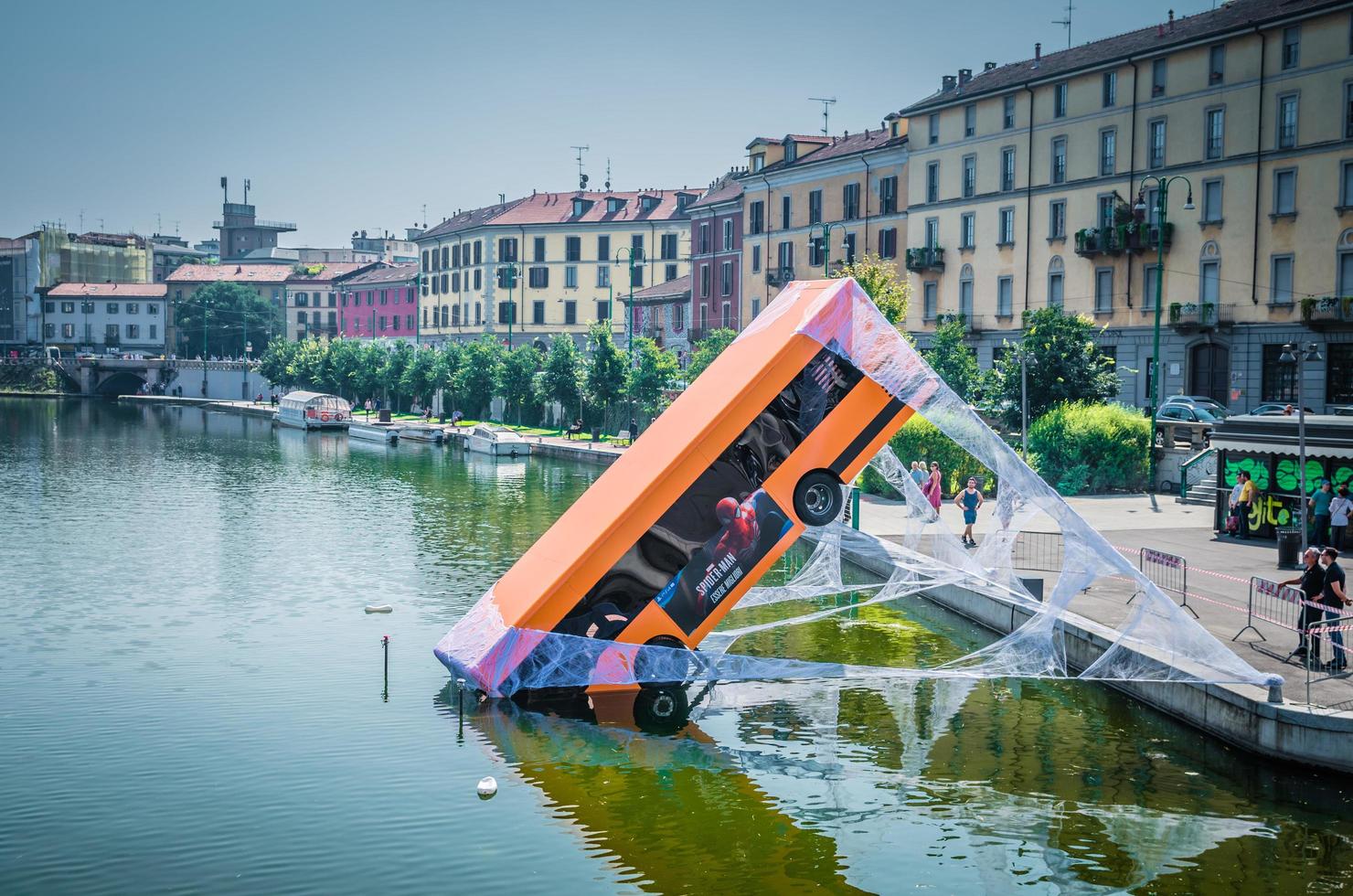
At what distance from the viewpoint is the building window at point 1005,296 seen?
66.5 metres

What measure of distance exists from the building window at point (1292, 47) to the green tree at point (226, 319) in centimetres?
12865

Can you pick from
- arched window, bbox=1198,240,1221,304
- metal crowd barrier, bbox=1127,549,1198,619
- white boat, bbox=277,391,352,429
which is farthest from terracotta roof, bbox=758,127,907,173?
metal crowd barrier, bbox=1127,549,1198,619

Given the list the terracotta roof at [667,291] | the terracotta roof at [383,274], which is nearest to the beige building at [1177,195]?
the terracotta roof at [667,291]

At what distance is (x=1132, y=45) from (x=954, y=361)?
16.9m

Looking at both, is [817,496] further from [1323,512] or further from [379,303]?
[379,303]

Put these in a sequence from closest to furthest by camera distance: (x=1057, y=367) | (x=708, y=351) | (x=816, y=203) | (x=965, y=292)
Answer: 1. (x=1057, y=367)
2. (x=965, y=292)
3. (x=708, y=351)
4. (x=816, y=203)

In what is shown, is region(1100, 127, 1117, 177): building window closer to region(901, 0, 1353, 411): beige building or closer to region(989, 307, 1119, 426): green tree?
region(901, 0, 1353, 411): beige building

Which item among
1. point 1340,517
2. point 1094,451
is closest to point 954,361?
point 1094,451

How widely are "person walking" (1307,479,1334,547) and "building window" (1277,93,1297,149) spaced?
2894 cm

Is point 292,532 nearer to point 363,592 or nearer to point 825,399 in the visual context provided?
point 363,592

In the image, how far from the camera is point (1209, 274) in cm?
5644

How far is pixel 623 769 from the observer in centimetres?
1756

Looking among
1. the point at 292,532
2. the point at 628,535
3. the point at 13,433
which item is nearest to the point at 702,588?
the point at 628,535

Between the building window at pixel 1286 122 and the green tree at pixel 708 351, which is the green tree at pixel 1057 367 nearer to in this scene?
the building window at pixel 1286 122
